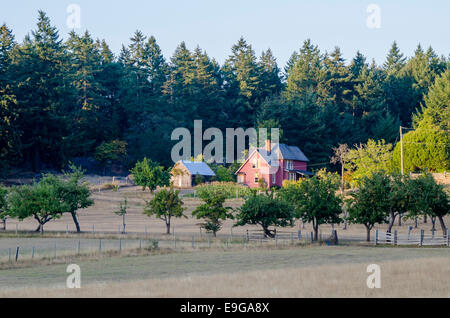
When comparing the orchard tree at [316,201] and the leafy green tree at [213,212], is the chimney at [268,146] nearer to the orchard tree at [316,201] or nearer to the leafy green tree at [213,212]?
the orchard tree at [316,201]

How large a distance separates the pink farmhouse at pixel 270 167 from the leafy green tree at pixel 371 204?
4126 centimetres

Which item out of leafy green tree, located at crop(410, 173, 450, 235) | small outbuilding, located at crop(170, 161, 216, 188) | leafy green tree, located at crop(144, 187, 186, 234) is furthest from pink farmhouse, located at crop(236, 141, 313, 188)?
leafy green tree, located at crop(410, 173, 450, 235)

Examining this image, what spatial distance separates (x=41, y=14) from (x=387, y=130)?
64.6 m

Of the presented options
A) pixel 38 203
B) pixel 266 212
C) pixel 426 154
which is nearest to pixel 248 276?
pixel 266 212

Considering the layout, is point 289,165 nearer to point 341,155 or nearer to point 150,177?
point 341,155

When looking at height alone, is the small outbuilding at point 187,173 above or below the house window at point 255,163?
below

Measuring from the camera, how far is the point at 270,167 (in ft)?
313

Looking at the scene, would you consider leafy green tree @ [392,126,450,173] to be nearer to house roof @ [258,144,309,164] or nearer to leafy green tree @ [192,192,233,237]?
house roof @ [258,144,309,164]

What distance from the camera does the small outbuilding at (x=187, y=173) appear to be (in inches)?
3723

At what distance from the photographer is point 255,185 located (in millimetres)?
95375

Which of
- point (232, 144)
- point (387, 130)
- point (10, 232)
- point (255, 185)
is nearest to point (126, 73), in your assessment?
point (232, 144)

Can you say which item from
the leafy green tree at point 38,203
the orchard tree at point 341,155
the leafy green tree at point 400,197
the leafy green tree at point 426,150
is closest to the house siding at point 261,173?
the orchard tree at point 341,155

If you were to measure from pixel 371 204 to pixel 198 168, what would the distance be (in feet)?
154
